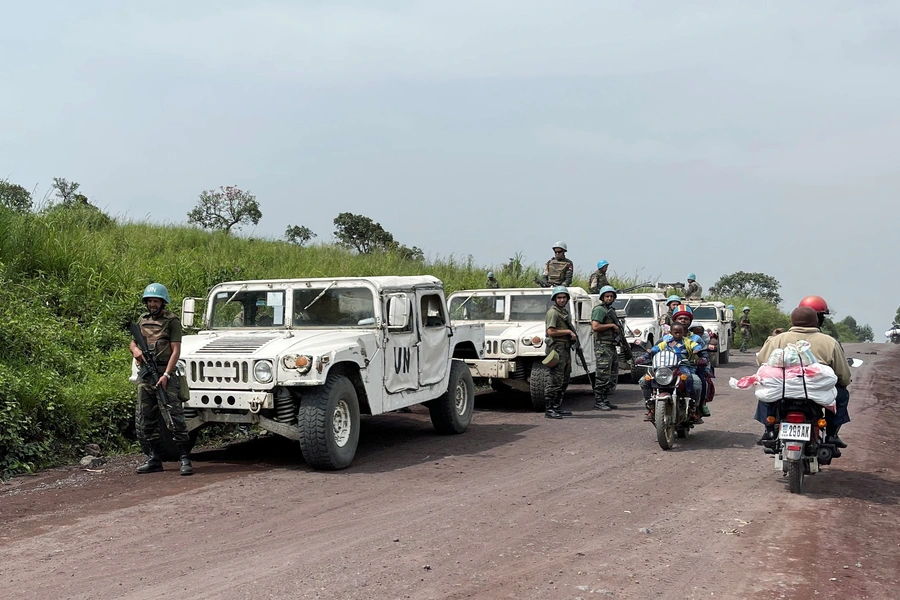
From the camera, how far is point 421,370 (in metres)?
9.52

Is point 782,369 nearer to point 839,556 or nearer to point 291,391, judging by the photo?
point 839,556

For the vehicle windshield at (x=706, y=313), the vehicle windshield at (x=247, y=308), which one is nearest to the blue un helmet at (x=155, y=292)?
the vehicle windshield at (x=247, y=308)

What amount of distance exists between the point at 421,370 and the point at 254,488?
286 cm

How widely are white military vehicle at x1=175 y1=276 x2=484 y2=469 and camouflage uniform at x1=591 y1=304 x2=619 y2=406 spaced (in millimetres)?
2956

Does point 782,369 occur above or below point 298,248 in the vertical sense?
below

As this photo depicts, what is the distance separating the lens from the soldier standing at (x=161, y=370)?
767 centimetres

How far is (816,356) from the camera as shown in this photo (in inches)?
271

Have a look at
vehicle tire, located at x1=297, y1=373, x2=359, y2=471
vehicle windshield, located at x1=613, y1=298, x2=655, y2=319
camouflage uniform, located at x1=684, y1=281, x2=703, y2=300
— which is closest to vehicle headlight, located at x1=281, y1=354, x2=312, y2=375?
vehicle tire, located at x1=297, y1=373, x2=359, y2=471

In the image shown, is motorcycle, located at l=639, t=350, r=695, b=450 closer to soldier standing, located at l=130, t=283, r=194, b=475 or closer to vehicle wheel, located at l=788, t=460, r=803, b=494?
vehicle wheel, located at l=788, t=460, r=803, b=494

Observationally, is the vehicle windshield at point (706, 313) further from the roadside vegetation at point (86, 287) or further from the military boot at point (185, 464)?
the military boot at point (185, 464)

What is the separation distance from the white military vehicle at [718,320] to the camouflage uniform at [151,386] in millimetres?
16809

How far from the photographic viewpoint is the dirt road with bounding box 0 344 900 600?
4.66 m

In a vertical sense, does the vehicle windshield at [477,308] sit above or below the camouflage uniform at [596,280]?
below

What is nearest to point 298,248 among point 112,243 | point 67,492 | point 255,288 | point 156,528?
point 112,243
